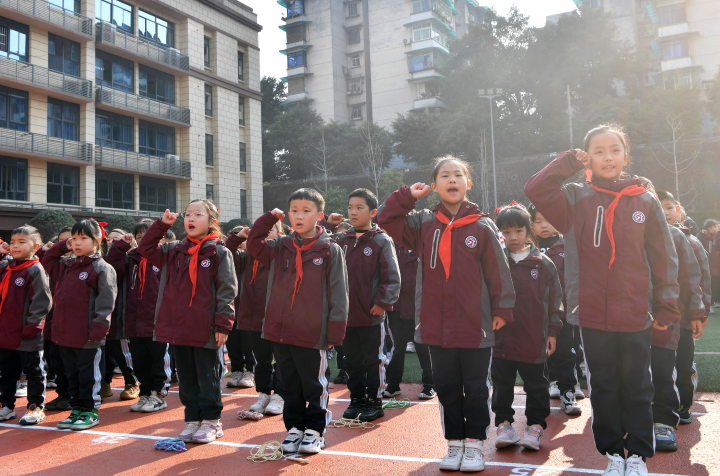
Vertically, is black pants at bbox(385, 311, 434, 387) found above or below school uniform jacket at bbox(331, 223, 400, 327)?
below

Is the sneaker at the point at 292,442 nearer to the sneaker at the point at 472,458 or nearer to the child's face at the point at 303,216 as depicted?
the sneaker at the point at 472,458

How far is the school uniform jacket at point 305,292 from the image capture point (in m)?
3.98

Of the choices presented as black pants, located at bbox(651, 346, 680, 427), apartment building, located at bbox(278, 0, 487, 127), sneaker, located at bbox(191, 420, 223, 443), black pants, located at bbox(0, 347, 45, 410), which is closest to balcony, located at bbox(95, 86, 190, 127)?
apartment building, located at bbox(278, 0, 487, 127)

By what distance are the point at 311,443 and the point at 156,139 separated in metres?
28.9

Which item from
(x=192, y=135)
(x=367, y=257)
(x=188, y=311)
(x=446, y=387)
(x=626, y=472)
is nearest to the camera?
(x=626, y=472)

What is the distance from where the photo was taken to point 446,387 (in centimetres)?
362

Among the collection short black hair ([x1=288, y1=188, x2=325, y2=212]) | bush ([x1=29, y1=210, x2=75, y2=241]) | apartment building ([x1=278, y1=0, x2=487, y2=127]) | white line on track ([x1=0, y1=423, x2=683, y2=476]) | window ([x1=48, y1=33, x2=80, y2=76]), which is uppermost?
apartment building ([x1=278, y1=0, x2=487, y2=127])

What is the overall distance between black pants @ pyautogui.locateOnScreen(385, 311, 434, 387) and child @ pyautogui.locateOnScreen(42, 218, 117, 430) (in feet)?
9.43

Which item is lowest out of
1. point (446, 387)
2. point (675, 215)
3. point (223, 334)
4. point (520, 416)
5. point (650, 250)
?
point (520, 416)

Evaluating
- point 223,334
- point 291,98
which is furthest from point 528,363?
point 291,98

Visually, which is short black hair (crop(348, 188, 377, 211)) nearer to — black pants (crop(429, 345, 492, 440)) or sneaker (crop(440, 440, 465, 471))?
black pants (crop(429, 345, 492, 440))

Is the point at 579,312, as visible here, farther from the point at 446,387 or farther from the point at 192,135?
the point at 192,135

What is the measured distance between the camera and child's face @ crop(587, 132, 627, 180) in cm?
343

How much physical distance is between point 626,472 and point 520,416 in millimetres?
1892
